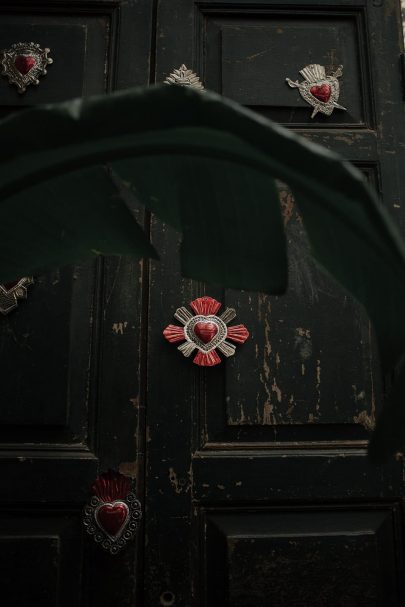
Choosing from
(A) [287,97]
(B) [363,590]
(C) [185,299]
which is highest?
(A) [287,97]

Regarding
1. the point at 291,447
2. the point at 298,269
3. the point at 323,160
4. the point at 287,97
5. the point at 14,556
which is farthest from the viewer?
the point at 287,97

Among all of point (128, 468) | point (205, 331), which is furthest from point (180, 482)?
point (205, 331)

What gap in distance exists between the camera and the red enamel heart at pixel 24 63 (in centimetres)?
163

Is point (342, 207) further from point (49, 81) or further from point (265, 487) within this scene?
point (49, 81)

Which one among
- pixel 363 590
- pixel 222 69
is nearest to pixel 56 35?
pixel 222 69

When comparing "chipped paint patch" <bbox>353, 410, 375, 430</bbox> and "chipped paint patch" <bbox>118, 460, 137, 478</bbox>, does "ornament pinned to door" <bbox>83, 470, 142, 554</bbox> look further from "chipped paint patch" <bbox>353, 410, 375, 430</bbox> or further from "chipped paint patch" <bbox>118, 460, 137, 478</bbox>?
"chipped paint patch" <bbox>353, 410, 375, 430</bbox>

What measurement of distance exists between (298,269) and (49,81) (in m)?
0.82

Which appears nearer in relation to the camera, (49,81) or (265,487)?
(265,487)

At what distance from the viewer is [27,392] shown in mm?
1427

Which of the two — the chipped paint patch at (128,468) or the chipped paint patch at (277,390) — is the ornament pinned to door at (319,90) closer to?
the chipped paint patch at (277,390)

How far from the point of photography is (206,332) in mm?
1440

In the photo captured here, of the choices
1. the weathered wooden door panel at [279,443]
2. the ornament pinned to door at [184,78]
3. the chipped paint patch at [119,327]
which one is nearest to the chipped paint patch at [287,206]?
the weathered wooden door panel at [279,443]

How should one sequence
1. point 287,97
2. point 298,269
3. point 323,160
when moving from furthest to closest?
point 287,97 < point 298,269 < point 323,160

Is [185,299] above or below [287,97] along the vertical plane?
below
